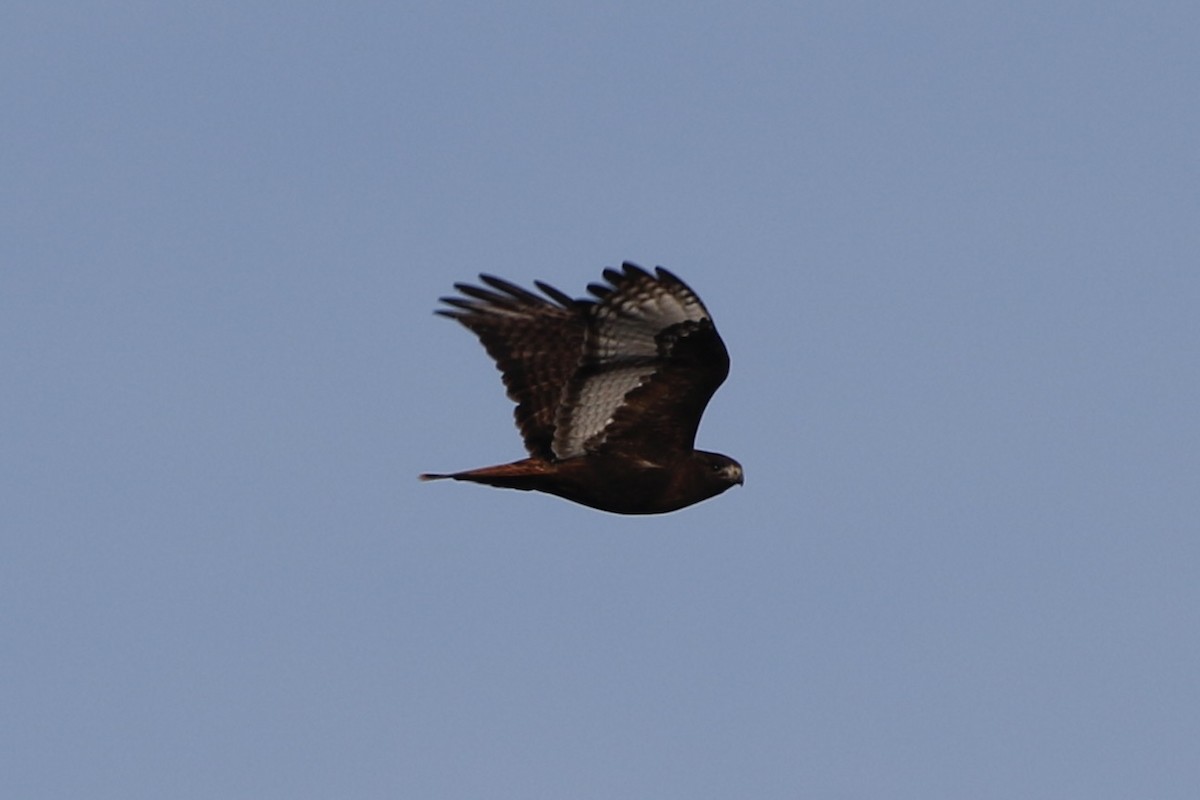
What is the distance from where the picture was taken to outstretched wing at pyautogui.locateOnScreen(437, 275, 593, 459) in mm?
18656

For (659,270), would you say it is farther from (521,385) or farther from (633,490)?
(521,385)

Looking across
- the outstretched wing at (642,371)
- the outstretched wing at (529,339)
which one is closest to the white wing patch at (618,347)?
the outstretched wing at (642,371)

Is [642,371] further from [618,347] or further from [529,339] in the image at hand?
[529,339]

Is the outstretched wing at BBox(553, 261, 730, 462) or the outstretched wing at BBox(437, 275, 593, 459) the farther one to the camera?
the outstretched wing at BBox(437, 275, 593, 459)

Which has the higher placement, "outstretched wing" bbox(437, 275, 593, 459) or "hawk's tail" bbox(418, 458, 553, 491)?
"outstretched wing" bbox(437, 275, 593, 459)

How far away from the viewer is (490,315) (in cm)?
1945

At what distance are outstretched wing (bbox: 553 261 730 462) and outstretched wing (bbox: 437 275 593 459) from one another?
1.28 meters

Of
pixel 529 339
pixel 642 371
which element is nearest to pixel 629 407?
pixel 642 371

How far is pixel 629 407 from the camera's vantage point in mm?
16922

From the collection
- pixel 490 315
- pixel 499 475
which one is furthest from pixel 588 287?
pixel 490 315

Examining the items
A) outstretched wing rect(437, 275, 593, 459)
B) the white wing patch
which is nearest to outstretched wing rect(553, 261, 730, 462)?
the white wing patch

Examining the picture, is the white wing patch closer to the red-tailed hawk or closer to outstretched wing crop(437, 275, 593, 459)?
the red-tailed hawk

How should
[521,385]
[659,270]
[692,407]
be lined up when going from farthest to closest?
[521,385] < [692,407] < [659,270]

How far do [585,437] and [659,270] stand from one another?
1903mm
